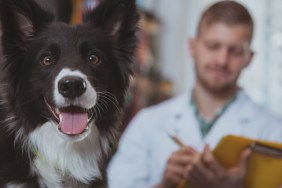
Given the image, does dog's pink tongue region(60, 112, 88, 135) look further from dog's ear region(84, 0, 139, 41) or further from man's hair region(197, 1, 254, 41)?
man's hair region(197, 1, 254, 41)

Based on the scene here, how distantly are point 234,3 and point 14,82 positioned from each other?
114 centimetres

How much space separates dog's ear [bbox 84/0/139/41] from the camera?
5.56 ft

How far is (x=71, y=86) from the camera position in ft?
4.71

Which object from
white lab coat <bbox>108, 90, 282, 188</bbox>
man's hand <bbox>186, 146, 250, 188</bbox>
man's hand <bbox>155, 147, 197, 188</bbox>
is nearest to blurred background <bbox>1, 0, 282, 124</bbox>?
white lab coat <bbox>108, 90, 282, 188</bbox>

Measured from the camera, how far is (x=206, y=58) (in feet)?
7.57

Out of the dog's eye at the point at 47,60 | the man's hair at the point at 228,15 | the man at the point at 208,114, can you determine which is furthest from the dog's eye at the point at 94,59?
the man's hair at the point at 228,15

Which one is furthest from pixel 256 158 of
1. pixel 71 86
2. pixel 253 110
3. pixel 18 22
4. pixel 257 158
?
pixel 18 22

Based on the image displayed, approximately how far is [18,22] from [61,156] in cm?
43

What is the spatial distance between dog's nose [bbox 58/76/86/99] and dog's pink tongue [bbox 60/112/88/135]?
0.07m

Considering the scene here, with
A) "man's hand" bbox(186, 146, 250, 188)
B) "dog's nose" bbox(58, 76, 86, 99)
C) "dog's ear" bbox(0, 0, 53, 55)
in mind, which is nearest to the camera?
"dog's nose" bbox(58, 76, 86, 99)

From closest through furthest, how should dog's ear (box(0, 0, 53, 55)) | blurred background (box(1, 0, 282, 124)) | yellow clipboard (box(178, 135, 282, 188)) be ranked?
dog's ear (box(0, 0, 53, 55)) < yellow clipboard (box(178, 135, 282, 188)) < blurred background (box(1, 0, 282, 124))

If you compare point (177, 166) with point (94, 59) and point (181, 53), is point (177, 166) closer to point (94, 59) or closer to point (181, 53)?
point (94, 59)

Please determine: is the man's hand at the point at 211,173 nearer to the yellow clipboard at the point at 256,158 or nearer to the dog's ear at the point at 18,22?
the yellow clipboard at the point at 256,158

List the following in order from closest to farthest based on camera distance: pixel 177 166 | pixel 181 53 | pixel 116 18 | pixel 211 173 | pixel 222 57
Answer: pixel 116 18, pixel 211 173, pixel 177 166, pixel 222 57, pixel 181 53
